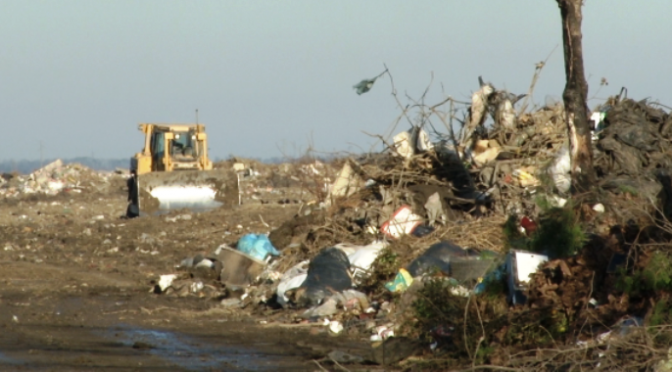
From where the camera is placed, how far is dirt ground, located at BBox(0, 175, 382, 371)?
6691 mm

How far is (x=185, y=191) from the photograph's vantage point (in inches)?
739

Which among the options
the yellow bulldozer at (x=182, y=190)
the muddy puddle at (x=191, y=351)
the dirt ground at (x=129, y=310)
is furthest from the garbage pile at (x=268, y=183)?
the muddy puddle at (x=191, y=351)

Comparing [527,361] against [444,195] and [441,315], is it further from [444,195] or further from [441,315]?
[444,195]

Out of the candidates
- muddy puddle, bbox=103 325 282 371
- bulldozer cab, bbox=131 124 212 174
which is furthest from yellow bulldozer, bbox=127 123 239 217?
muddy puddle, bbox=103 325 282 371

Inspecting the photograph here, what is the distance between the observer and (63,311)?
9.21 m

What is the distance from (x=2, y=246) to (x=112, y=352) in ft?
29.1

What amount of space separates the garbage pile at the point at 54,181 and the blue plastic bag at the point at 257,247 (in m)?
17.6

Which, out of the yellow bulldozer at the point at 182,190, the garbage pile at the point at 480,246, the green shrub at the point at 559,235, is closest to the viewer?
the garbage pile at the point at 480,246

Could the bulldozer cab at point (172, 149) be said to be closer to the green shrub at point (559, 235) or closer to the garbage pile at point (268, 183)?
the garbage pile at point (268, 183)

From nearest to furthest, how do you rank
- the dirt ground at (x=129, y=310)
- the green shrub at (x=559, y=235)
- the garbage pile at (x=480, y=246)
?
1. the garbage pile at (x=480, y=246)
2. the green shrub at (x=559, y=235)
3. the dirt ground at (x=129, y=310)

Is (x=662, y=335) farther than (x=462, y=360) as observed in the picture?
No

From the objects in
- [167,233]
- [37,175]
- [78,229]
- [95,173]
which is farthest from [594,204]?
[95,173]

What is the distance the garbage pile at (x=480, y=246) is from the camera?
5.78 meters

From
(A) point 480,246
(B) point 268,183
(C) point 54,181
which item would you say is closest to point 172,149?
(B) point 268,183
